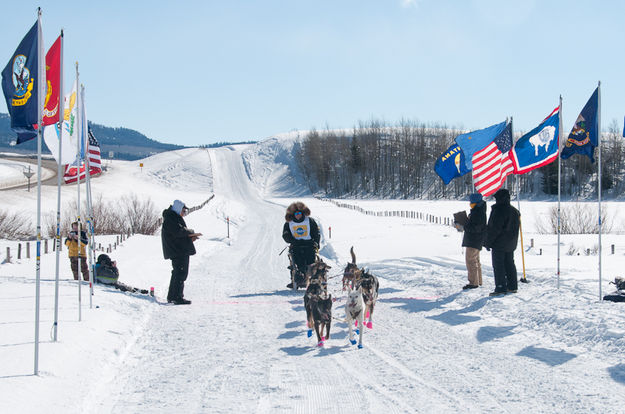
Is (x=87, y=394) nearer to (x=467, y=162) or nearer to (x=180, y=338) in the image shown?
(x=180, y=338)

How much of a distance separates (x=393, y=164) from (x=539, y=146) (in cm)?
11399

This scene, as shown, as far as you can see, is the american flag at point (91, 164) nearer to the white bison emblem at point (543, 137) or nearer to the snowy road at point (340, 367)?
the snowy road at point (340, 367)

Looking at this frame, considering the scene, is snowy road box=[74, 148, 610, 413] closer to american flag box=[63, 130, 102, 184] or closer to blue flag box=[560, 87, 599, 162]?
american flag box=[63, 130, 102, 184]

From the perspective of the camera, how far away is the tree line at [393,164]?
348 feet

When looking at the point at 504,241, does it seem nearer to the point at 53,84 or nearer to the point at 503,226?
the point at 503,226

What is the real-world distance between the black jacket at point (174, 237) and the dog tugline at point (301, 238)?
237 centimetres

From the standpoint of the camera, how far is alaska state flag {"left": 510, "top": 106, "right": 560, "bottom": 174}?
11352 mm

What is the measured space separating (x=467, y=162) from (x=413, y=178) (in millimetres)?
106352

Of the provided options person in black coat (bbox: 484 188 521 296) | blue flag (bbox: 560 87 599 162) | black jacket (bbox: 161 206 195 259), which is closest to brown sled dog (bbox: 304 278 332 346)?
black jacket (bbox: 161 206 195 259)

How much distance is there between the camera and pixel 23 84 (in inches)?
240

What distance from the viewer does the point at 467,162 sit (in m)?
13.7

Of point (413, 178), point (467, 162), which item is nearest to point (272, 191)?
point (413, 178)

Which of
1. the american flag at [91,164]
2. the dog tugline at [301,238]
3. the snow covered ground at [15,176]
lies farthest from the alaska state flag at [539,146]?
the snow covered ground at [15,176]

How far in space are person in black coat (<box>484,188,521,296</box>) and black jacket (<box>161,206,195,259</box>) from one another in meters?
6.23
